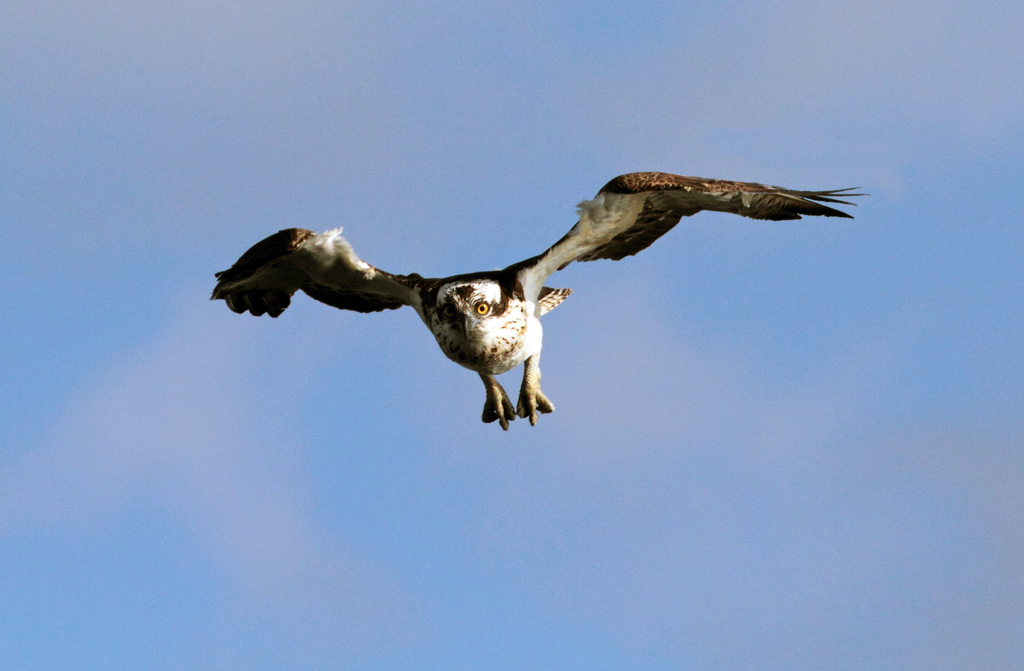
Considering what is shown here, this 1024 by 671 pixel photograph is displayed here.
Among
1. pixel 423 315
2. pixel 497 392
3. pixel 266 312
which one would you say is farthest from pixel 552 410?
pixel 266 312

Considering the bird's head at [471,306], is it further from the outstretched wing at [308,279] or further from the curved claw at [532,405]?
the curved claw at [532,405]

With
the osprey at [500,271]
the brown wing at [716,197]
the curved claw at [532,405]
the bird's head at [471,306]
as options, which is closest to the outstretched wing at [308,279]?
the osprey at [500,271]

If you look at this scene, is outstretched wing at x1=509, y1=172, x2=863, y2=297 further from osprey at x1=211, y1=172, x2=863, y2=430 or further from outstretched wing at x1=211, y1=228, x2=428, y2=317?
outstretched wing at x1=211, y1=228, x2=428, y2=317

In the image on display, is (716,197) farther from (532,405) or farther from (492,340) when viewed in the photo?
(532,405)

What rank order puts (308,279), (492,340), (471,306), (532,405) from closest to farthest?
(471,306) < (492,340) < (308,279) < (532,405)

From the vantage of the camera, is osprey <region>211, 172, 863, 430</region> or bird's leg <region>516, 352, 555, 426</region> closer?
osprey <region>211, 172, 863, 430</region>

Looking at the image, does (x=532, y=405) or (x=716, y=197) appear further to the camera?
(x=532, y=405)

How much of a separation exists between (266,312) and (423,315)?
2.35 metres

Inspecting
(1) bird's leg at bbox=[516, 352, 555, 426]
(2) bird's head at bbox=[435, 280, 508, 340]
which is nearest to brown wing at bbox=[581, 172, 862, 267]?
(2) bird's head at bbox=[435, 280, 508, 340]

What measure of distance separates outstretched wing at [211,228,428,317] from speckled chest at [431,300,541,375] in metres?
1.00

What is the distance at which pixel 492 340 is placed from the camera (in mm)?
17500

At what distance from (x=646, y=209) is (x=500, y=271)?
6.42ft

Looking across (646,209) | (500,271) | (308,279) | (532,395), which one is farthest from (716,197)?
(308,279)

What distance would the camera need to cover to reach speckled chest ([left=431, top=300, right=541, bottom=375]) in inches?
687
